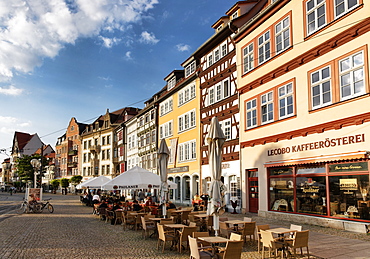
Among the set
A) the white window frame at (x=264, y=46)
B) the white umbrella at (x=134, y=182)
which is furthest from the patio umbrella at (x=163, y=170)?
the white window frame at (x=264, y=46)

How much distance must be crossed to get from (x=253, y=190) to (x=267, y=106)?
509 centimetres

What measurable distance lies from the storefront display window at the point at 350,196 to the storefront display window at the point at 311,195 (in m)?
0.50

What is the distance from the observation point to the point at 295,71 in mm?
17094

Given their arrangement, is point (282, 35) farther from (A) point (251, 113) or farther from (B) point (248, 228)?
(B) point (248, 228)

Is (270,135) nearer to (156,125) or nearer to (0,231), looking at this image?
(0,231)

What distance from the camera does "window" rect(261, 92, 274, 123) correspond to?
18.8m

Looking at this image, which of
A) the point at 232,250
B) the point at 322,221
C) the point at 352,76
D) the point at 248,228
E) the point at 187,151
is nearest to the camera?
the point at 232,250

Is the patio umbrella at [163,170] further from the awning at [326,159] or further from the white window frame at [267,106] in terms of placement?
the white window frame at [267,106]

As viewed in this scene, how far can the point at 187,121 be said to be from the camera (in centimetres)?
3127

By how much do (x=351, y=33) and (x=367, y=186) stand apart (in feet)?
19.2

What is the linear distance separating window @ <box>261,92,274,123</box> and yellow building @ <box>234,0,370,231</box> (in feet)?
0.18

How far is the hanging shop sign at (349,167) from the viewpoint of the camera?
13.3 m

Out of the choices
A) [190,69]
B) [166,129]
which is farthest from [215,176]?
[166,129]

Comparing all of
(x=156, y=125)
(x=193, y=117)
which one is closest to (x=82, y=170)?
(x=156, y=125)
